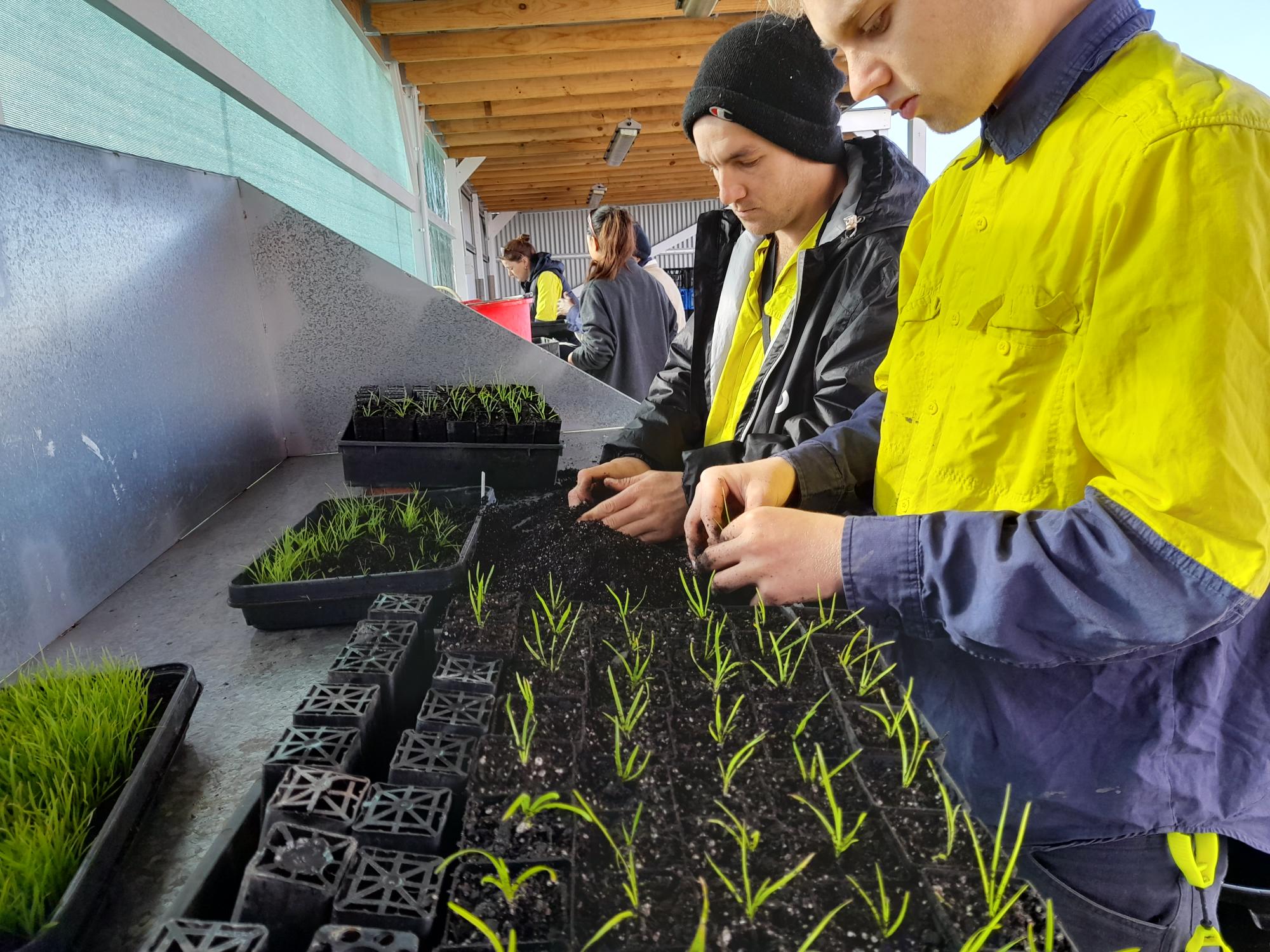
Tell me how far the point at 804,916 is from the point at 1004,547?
0.37 metres

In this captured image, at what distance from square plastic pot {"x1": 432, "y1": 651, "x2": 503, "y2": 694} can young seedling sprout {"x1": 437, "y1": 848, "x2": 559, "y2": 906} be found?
0.84 ft

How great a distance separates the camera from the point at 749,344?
64.1 inches

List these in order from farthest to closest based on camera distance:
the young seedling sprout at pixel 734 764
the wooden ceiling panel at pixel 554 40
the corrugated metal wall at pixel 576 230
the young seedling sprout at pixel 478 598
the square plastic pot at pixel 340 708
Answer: the corrugated metal wall at pixel 576 230 → the wooden ceiling panel at pixel 554 40 → the young seedling sprout at pixel 478 598 → the square plastic pot at pixel 340 708 → the young seedling sprout at pixel 734 764

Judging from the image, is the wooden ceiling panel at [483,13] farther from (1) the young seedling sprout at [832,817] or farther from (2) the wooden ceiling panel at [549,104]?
(1) the young seedling sprout at [832,817]

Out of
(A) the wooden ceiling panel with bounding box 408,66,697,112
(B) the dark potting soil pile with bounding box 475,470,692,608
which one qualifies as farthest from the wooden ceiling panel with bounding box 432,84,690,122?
(B) the dark potting soil pile with bounding box 475,470,692,608

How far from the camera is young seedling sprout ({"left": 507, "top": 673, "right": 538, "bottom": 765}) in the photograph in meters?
0.77

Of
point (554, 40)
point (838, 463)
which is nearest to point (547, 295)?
point (554, 40)

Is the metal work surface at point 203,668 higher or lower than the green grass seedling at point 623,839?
lower

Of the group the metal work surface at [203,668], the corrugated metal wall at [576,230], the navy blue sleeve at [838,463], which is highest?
the corrugated metal wall at [576,230]

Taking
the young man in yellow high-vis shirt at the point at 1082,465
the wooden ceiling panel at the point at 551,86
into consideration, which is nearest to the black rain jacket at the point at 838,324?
the young man in yellow high-vis shirt at the point at 1082,465

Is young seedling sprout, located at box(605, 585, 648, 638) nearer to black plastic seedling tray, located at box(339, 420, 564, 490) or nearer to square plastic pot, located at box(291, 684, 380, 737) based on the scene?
square plastic pot, located at box(291, 684, 380, 737)

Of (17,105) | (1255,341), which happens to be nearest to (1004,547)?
Answer: (1255,341)

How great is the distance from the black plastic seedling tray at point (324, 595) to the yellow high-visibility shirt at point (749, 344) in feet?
2.27

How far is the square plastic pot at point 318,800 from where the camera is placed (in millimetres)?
683
